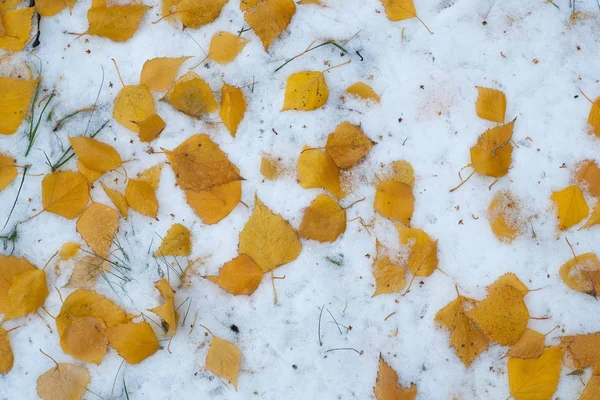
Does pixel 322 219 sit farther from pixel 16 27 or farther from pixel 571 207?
pixel 16 27

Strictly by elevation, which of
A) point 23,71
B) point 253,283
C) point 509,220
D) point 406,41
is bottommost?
point 253,283

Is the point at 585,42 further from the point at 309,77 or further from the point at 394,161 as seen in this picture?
the point at 309,77

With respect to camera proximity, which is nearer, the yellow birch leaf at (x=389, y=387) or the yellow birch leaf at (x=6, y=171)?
the yellow birch leaf at (x=389, y=387)

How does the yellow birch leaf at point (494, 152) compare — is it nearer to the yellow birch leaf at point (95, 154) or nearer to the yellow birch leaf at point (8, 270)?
the yellow birch leaf at point (95, 154)

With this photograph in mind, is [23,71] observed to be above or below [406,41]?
below

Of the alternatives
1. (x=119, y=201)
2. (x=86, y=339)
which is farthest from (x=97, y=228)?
(x=86, y=339)

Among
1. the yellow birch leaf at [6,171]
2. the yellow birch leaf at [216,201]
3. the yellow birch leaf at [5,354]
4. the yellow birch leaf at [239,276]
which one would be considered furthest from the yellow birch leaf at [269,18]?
the yellow birch leaf at [5,354]

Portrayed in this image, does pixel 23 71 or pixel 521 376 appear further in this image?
pixel 23 71

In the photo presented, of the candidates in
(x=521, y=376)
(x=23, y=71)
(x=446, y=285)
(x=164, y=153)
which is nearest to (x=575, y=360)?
(x=521, y=376)
